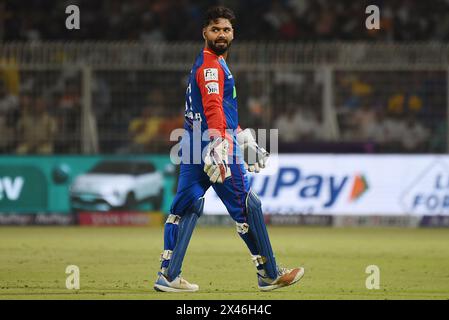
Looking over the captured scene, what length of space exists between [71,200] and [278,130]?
13.4 feet

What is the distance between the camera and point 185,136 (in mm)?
10281

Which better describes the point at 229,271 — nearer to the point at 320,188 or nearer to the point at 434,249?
the point at 434,249

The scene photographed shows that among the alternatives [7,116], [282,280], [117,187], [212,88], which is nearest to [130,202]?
[117,187]

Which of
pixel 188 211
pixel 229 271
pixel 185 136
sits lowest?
pixel 229 271

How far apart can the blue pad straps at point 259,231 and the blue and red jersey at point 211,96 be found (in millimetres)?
731

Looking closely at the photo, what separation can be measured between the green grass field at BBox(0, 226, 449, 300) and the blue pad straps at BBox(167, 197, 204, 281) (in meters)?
0.26

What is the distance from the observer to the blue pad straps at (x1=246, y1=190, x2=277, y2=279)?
1020 cm

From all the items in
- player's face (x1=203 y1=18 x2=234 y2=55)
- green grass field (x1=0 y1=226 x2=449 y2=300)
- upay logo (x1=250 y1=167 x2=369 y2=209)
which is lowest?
green grass field (x1=0 y1=226 x2=449 y2=300)

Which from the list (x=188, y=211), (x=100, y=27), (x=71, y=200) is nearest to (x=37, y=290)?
(x=188, y=211)

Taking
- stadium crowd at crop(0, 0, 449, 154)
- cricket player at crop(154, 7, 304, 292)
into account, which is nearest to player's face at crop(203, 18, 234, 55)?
cricket player at crop(154, 7, 304, 292)

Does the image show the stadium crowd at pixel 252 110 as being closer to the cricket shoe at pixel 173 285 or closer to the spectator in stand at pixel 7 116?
the spectator in stand at pixel 7 116

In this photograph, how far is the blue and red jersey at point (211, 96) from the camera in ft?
32.1

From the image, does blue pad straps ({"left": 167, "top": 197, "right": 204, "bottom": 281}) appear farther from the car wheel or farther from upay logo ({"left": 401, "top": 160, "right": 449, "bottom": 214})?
upay logo ({"left": 401, "top": 160, "right": 449, "bottom": 214})

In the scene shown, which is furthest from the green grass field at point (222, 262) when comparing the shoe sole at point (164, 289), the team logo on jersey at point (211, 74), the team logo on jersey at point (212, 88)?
the team logo on jersey at point (211, 74)
